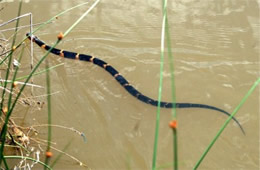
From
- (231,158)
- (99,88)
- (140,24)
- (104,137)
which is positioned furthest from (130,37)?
(231,158)

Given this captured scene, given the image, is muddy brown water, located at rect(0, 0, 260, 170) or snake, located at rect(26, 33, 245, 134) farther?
snake, located at rect(26, 33, 245, 134)

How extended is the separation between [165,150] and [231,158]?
634 mm

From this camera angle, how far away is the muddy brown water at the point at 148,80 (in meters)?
3.59

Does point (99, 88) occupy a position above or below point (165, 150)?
above

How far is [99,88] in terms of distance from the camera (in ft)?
14.3

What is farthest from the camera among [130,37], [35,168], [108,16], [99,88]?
[108,16]

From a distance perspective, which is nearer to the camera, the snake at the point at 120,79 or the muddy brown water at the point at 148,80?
the muddy brown water at the point at 148,80

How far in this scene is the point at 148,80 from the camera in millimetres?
4359

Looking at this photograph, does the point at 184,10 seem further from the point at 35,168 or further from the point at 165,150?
the point at 35,168

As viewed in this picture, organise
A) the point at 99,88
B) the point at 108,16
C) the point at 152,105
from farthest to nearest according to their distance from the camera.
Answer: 1. the point at 108,16
2. the point at 99,88
3. the point at 152,105

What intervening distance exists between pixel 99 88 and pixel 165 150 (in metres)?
1.21

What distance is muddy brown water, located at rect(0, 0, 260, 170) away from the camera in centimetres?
359

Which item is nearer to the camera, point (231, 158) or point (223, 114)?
point (231, 158)

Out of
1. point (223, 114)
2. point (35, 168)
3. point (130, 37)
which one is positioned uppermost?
point (130, 37)
